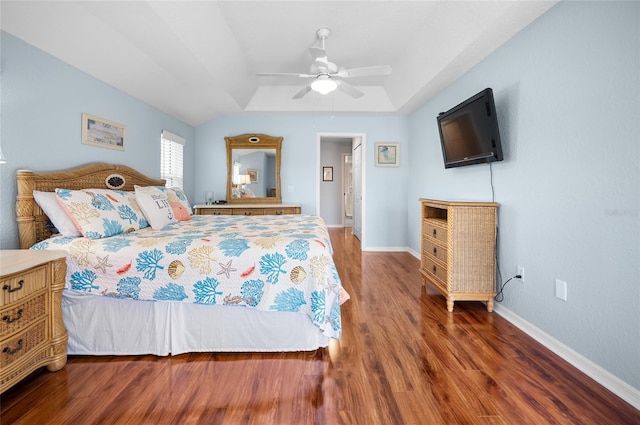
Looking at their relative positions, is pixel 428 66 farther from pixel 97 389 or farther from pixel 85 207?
pixel 97 389

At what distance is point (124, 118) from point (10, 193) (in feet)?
4.74

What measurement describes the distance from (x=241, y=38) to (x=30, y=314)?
120 inches

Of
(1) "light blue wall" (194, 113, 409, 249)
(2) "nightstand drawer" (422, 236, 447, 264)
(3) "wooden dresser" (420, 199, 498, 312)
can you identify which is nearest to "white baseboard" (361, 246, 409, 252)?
(1) "light blue wall" (194, 113, 409, 249)

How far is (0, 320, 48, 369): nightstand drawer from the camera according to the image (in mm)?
1401

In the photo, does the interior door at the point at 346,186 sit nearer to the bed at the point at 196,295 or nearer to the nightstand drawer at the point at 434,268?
the nightstand drawer at the point at 434,268

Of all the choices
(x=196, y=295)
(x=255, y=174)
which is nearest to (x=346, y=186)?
(x=255, y=174)

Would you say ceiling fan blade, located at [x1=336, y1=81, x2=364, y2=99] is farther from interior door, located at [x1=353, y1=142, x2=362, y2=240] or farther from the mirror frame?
interior door, located at [x1=353, y1=142, x2=362, y2=240]

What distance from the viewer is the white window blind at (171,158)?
160 inches

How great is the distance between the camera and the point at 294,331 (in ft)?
6.36

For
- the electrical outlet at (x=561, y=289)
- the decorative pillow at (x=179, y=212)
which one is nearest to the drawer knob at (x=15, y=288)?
the decorative pillow at (x=179, y=212)

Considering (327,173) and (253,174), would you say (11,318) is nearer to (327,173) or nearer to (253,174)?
(253,174)

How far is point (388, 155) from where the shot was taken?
512 cm

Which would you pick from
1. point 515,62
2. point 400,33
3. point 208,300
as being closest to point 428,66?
point 400,33

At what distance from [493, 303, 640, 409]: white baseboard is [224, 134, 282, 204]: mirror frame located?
3795mm
